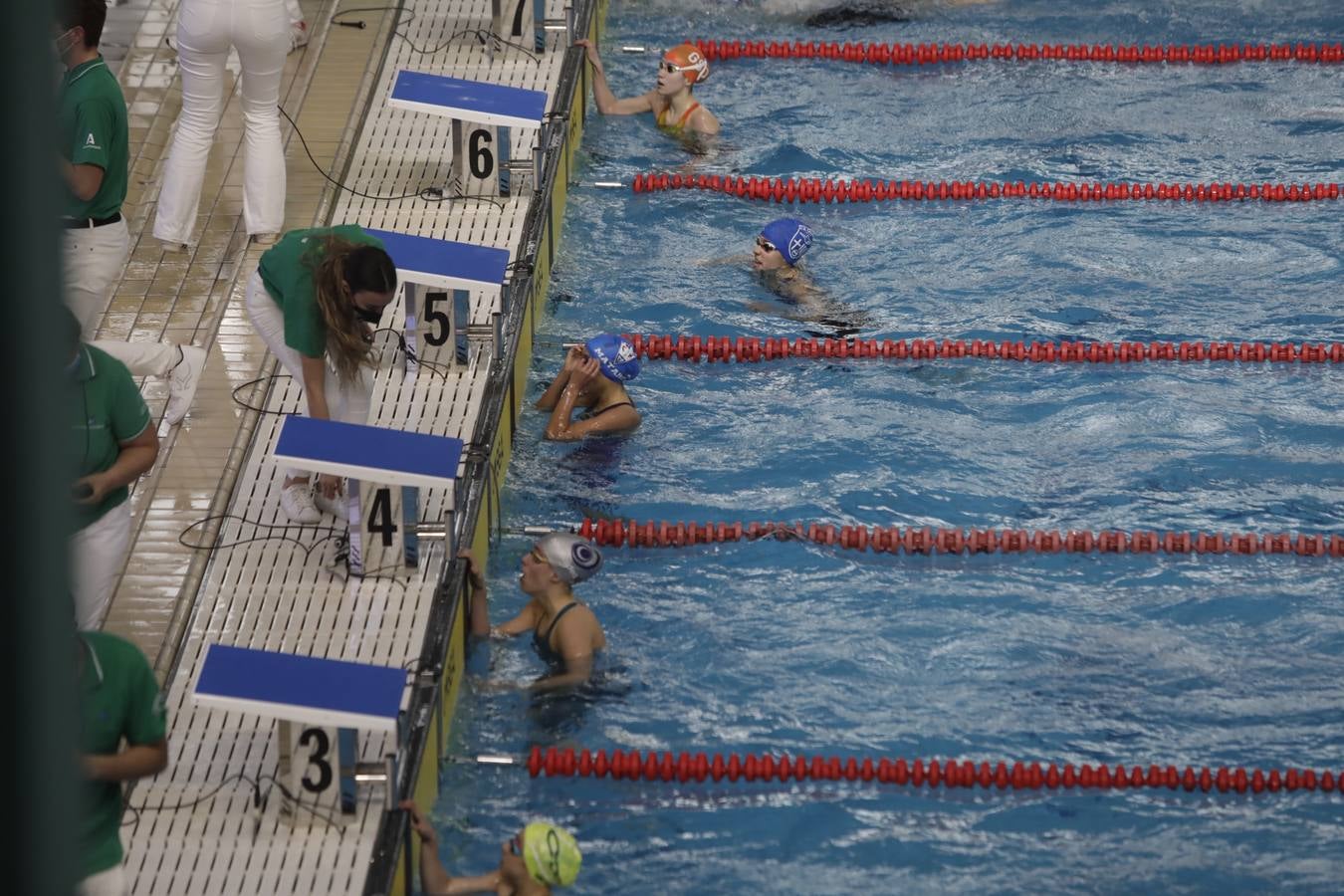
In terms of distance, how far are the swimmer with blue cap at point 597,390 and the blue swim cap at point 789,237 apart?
1.14 m

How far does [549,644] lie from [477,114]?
2681 millimetres

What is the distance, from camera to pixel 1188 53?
376 inches

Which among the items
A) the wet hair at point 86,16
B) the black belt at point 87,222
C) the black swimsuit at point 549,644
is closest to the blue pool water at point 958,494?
the black swimsuit at point 549,644

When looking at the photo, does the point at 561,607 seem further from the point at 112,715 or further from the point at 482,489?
the point at 112,715

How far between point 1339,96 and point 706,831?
643 cm

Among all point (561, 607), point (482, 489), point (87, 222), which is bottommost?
point (561, 607)

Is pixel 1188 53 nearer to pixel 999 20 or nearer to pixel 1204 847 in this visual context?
pixel 999 20

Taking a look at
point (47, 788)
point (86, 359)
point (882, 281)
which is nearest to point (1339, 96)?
point (882, 281)

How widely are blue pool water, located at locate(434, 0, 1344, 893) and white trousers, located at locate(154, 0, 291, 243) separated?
4.27 feet

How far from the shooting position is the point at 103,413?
3762 millimetres

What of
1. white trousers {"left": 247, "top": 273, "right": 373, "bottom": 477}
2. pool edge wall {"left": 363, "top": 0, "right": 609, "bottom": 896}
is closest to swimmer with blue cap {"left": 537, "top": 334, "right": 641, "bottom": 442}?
pool edge wall {"left": 363, "top": 0, "right": 609, "bottom": 896}

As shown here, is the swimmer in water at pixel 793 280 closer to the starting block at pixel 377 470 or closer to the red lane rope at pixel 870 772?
the starting block at pixel 377 470

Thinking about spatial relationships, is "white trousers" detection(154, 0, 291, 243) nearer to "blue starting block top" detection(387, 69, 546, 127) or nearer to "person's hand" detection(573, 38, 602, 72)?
"blue starting block top" detection(387, 69, 546, 127)

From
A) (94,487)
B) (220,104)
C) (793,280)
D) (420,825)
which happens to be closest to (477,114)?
(220,104)
